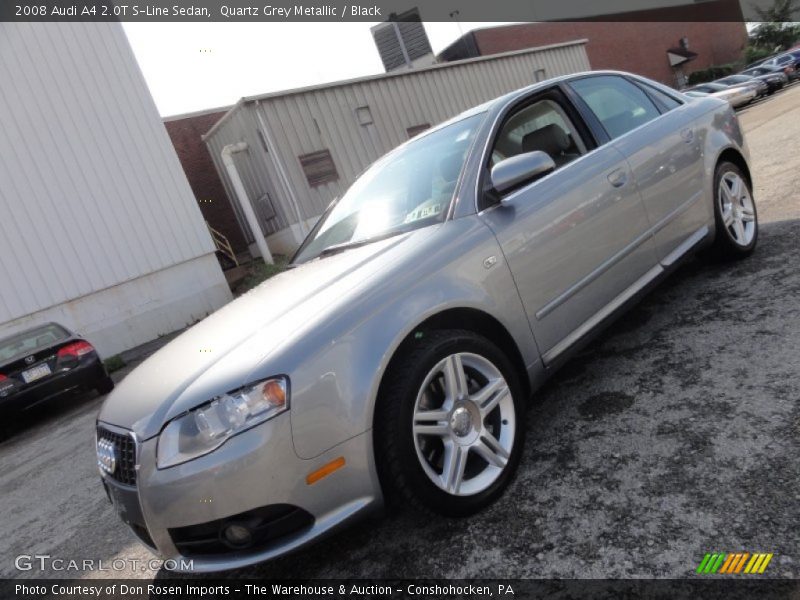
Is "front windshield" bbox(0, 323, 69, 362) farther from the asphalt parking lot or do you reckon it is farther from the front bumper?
the front bumper

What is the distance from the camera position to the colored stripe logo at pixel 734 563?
4.95 ft

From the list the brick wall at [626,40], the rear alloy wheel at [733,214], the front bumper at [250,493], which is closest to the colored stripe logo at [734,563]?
the front bumper at [250,493]

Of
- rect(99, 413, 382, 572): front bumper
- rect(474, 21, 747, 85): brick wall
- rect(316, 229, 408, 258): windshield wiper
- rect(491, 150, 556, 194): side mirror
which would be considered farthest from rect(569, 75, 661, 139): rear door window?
rect(474, 21, 747, 85): brick wall

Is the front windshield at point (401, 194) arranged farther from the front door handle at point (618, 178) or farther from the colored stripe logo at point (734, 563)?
the colored stripe logo at point (734, 563)

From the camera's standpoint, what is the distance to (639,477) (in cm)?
201

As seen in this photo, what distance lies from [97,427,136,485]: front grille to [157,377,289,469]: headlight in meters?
0.18

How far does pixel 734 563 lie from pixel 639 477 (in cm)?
48

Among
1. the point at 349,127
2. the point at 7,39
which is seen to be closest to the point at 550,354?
the point at 7,39

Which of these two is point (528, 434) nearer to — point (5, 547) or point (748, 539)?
point (748, 539)

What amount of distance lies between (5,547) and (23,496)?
96cm

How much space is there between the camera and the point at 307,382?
69.8 inches

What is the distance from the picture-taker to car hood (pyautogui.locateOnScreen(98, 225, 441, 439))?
1.85 m

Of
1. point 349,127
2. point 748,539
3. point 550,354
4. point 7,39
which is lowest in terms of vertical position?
point 748,539

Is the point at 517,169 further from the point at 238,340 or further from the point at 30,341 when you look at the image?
the point at 30,341
